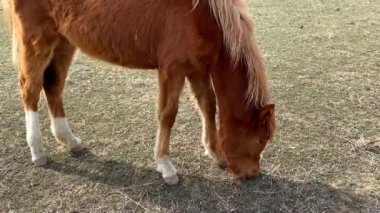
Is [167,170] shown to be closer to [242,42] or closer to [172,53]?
[172,53]

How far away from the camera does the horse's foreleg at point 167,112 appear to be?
336 centimetres

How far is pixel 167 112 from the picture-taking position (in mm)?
3506

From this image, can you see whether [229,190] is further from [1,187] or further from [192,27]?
[1,187]

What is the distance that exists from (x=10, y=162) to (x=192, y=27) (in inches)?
78.0

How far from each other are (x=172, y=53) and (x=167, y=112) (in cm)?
48

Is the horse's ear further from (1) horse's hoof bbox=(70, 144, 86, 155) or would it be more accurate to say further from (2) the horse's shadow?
(1) horse's hoof bbox=(70, 144, 86, 155)

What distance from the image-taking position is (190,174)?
3.79m

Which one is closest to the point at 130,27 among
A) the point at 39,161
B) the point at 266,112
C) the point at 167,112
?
the point at 167,112

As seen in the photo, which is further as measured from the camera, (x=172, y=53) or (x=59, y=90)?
(x=59, y=90)

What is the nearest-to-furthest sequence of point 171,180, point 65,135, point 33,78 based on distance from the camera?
point 171,180, point 33,78, point 65,135

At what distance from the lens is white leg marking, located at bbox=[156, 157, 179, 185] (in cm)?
363

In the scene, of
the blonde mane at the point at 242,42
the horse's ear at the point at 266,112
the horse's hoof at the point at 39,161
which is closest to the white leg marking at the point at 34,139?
the horse's hoof at the point at 39,161

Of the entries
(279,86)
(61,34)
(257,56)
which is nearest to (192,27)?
(257,56)

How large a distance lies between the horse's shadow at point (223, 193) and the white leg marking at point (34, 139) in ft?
0.57
